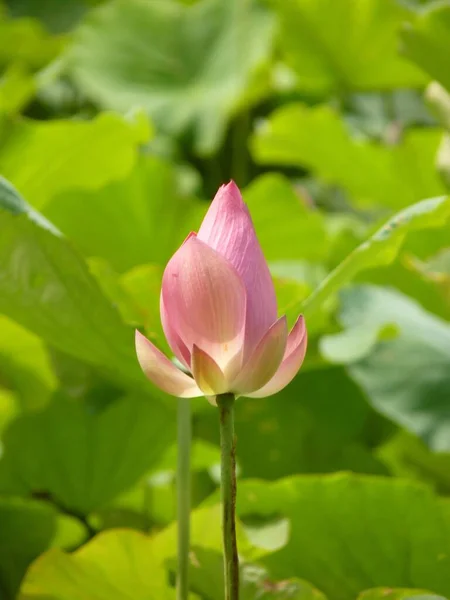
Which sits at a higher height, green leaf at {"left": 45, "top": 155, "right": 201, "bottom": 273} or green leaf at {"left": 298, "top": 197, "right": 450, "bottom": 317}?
green leaf at {"left": 298, "top": 197, "right": 450, "bottom": 317}

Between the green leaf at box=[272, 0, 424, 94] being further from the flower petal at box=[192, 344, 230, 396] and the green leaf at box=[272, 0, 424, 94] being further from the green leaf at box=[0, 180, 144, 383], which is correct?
the flower petal at box=[192, 344, 230, 396]

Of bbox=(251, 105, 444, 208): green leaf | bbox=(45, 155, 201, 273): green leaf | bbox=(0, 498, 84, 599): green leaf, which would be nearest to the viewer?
bbox=(0, 498, 84, 599): green leaf

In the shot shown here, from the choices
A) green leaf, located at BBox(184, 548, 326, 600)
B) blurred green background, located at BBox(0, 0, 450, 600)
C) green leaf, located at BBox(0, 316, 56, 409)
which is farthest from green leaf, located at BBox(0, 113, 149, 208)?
green leaf, located at BBox(184, 548, 326, 600)

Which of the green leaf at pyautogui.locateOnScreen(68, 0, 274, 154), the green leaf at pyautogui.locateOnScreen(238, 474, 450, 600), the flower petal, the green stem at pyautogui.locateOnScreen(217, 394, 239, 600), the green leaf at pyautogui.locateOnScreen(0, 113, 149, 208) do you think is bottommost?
the green leaf at pyautogui.locateOnScreen(68, 0, 274, 154)

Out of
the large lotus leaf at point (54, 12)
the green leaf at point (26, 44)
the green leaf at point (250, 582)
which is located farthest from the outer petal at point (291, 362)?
the large lotus leaf at point (54, 12)

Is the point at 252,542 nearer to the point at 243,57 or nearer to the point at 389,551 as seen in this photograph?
the point at 389,551

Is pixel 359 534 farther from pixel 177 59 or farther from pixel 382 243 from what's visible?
pixel 177 59

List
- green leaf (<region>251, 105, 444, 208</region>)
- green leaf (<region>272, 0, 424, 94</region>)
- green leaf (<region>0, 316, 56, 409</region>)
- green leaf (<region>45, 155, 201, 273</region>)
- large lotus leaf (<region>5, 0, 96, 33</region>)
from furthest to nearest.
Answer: large lotus leaf (<region>5, 0, 96, 33</region>) → green leaf (<region>272, 0, 424, 94</region>) → green leaf (<region>251, 105, 444, 208</region>) → green leaf (<region>45, 155, 201, 273</region>) → green leaf (<region>0, 316, 56, 409</region>)
